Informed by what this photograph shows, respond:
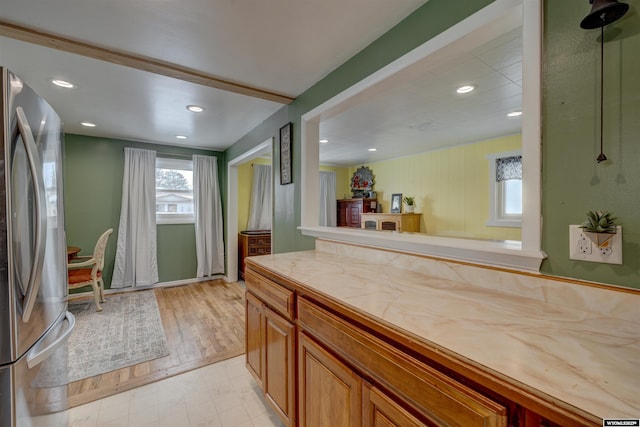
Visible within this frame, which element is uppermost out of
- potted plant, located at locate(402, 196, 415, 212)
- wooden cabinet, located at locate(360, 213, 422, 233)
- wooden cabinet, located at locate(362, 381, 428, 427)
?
potted plant, located at locate(402, 196, 415, 212)

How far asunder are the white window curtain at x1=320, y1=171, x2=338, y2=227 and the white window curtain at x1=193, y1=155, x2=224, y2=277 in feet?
8.19

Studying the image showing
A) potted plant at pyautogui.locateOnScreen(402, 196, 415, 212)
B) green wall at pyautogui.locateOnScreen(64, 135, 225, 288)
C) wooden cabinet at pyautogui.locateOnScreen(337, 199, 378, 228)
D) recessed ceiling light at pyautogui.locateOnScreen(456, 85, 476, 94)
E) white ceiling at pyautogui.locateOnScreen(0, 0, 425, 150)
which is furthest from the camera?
wooden cabinet at pyautogui.locateOnScreen(337, 199, 378, 228)

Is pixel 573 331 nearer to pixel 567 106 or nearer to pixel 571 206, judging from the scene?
pixel 571 206

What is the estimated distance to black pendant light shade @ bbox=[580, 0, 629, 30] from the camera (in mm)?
783

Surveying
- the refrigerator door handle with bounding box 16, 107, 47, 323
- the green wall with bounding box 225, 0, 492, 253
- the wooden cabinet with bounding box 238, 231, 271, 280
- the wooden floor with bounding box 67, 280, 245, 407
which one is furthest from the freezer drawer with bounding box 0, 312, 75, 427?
the wooden cabinet with bounding box 238, 231, 271, 280

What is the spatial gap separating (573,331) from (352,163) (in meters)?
5.87

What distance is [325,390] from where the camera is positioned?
1134mm

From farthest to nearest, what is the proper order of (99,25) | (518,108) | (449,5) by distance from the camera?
(518,108), (99,25), (449,5)

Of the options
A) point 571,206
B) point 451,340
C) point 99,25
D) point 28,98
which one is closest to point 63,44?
point 99,25

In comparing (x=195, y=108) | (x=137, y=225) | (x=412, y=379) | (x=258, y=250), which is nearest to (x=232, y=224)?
(x=258, y=250)

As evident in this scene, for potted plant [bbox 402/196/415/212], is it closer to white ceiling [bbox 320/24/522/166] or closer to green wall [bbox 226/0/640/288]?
white ceiling [bbox 320/24/522/166]

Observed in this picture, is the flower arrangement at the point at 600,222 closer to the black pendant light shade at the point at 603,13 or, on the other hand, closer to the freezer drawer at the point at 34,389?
the black pendant light shade at the point at 603,13

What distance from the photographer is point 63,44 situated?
1.74 m

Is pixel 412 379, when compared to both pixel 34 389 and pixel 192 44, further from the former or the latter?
pixel 192 44
